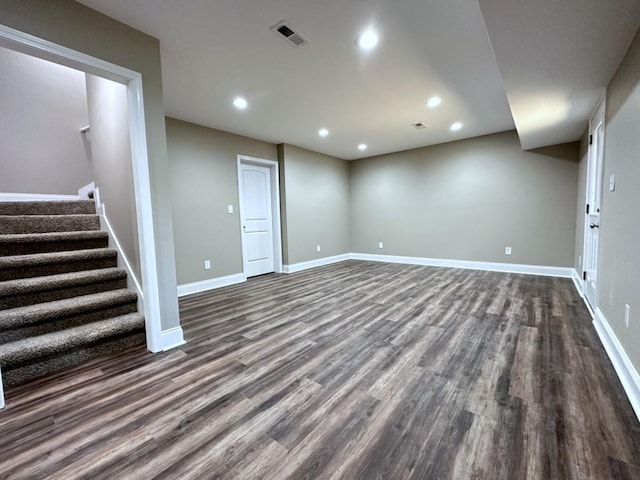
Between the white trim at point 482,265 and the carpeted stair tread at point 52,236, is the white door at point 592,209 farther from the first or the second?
the carpeted stair tread at point 52,236

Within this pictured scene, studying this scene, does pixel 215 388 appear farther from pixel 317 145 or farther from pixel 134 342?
pixel 317 145

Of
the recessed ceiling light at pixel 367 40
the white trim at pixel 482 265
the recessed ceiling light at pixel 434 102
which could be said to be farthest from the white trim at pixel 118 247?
the white trim at pixel 482 265

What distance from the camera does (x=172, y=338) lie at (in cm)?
233

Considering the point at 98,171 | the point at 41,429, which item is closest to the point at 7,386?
the point at 41,429

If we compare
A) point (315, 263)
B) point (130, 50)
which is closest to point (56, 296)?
point (130, 50)

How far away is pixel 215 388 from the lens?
5.76 ft

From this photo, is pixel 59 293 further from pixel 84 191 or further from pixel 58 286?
pixel 84 191

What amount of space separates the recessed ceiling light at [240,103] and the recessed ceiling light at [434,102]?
7.19 feet

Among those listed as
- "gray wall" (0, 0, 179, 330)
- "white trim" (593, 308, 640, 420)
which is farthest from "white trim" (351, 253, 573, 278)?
"gray wall" (0, 0, 179, 330)

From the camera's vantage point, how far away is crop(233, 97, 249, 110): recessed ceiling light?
3196mm

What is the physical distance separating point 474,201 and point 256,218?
4.00m

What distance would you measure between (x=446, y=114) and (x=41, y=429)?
476cm

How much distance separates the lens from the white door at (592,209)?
9.13ft

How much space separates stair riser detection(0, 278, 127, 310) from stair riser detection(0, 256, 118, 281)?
0.27m
